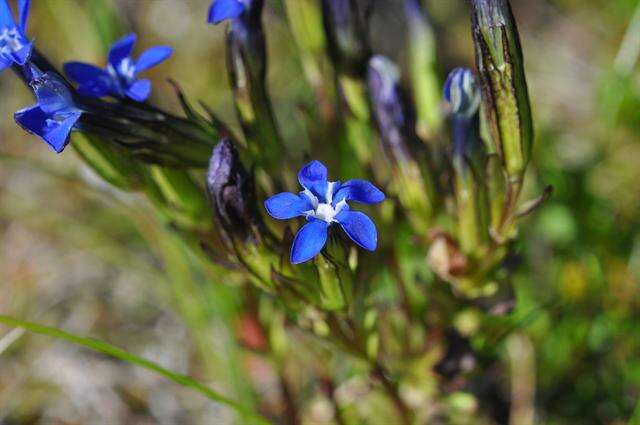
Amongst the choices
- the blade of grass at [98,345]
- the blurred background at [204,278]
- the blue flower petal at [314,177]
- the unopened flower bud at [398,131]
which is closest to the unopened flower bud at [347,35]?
the unopened flower bud at [398,131]

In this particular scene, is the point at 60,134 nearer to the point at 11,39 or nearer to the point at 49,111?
the point at 49,111

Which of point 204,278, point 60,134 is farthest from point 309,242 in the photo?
point 204,278

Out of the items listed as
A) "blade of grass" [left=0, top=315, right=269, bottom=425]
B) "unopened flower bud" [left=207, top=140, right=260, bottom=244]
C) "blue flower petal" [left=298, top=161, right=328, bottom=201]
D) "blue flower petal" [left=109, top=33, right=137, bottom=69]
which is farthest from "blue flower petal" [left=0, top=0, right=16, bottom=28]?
"blue flower petal" [left=298, top=161, right=328, bottom=201]

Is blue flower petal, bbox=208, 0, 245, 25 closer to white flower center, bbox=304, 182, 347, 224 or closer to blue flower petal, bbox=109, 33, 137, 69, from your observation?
blue flower petal, bbox=109, 33, 137, 69

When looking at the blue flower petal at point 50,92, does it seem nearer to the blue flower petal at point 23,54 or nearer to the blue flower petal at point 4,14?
the blue flower petal at point 23,54

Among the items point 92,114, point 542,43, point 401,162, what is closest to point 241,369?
point 401,162

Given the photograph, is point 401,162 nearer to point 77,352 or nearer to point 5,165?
point 77,352
